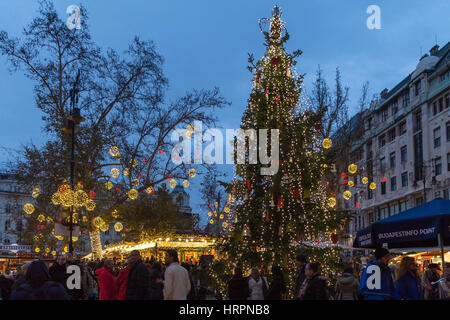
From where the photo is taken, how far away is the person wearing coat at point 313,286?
8.45 metres

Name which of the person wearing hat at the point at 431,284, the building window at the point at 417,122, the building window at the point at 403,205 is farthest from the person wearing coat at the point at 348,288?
the building window at the point at 403,205

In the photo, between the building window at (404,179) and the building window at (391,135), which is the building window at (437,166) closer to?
the building window at (404,179)

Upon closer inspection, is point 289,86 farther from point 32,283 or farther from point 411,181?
point 411,181

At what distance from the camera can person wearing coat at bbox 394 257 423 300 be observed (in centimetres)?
882

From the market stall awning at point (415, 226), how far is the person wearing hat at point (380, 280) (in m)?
1.61

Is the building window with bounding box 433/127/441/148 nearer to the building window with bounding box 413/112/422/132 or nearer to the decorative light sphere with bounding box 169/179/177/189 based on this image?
the building window with bounding box 413/112/422/132

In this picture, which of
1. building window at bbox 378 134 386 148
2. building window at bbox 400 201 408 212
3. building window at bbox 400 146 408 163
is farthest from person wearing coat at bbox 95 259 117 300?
building window at bbox 378 134 386 148

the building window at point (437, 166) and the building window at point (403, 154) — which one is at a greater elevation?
the building window at point (403, 154)

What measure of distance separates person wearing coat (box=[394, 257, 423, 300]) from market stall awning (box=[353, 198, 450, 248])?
1166 millimetres

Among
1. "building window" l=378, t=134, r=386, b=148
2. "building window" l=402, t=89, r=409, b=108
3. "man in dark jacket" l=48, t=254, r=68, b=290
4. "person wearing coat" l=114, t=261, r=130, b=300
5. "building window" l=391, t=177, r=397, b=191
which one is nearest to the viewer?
"person wearing coat" l=114, t=261, r=130, b=300

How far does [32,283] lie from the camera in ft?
21.4

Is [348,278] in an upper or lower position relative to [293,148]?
lower
